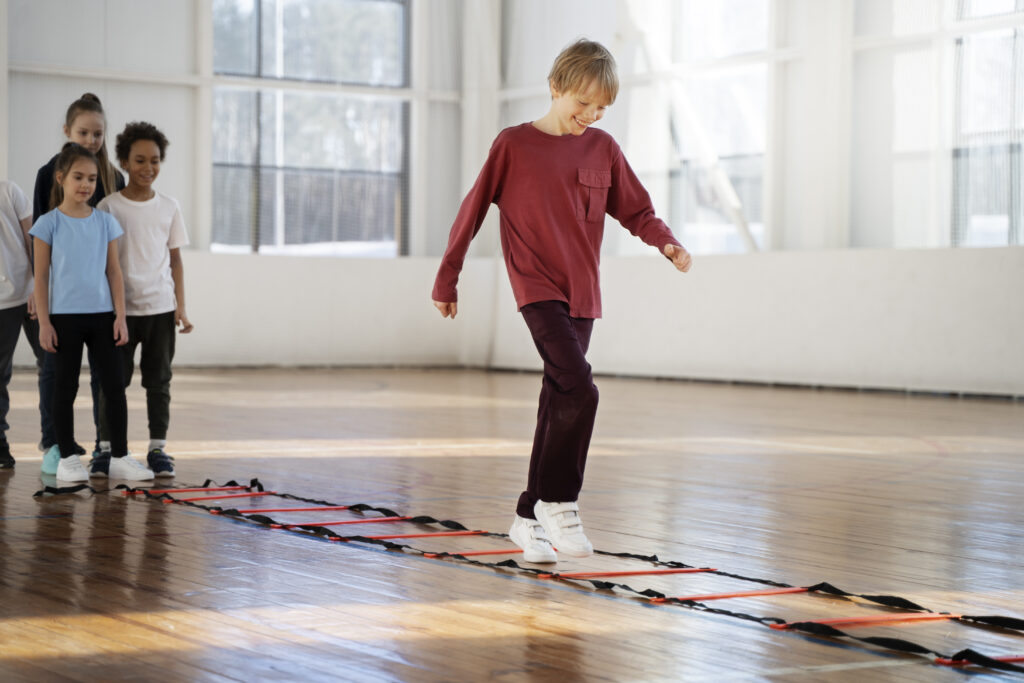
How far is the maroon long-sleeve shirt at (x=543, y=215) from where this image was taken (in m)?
3.00

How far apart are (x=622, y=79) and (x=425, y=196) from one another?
8.24 feet

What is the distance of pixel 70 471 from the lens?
13.7 ft

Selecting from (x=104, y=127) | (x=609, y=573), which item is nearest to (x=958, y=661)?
(x=609, y=573)

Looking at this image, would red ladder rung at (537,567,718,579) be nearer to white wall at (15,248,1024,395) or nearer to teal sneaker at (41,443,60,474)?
teal sneaker at (41,443,60,474)

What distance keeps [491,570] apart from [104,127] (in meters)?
2.41

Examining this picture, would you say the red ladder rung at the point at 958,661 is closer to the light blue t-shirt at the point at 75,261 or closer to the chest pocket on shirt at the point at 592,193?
the chest pocket on shirt at the point at 592,193

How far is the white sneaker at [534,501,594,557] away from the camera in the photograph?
2990mm

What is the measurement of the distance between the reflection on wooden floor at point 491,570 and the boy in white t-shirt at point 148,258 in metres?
0.37

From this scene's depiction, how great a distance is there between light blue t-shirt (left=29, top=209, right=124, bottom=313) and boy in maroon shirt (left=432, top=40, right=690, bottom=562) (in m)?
1.60

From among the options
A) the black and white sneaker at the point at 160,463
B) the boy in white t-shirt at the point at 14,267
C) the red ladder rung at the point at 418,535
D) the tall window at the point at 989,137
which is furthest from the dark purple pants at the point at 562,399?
the tall window at the point at 989,137

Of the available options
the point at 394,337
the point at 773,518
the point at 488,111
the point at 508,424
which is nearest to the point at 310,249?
the point at 394,337

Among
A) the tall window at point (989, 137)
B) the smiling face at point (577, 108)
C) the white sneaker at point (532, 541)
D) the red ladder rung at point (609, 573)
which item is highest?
the tall window at point (989, 137)

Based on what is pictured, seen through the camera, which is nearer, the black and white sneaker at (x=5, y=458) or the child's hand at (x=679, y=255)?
the child's hand at (x=679, y=255)

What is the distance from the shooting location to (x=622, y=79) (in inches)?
468
